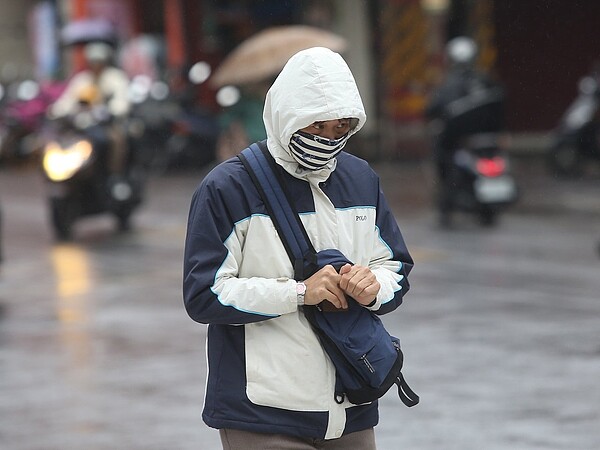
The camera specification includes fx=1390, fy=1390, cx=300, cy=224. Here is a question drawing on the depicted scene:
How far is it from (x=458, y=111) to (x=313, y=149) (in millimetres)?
10344

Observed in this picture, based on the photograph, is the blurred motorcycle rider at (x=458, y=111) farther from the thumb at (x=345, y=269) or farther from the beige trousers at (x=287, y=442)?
the thumb at (x=345, y=269)

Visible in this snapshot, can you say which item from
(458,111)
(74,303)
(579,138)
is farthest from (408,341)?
(579,138)

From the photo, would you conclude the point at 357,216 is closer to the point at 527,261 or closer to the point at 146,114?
the point at 527,261

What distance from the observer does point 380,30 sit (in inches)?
920

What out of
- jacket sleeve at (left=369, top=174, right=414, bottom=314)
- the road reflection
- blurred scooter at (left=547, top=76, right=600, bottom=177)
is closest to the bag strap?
jacket sleeve at (left=369, top=174, right=414, bottom=314)

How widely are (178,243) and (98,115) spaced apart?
200 cm

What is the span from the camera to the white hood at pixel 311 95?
3.43m

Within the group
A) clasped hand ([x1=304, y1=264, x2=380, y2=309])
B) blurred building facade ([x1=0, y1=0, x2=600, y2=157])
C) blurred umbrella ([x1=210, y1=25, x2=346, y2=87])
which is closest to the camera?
clasped hand ([x1=304, y1=264, x2=380, y2=309])

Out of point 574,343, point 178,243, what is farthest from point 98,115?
point 574,343

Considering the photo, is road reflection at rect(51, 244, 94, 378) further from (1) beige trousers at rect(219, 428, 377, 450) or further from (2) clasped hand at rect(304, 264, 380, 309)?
(2) clasped hand at rect(304, 264, 380, 309)

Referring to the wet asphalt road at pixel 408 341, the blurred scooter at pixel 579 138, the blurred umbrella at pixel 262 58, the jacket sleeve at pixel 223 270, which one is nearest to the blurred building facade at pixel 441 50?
the blurred scooter at pixel 579 138

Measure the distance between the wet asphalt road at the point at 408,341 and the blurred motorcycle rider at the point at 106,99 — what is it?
2.91 ft

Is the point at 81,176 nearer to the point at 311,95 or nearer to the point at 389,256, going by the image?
the point at 389,256

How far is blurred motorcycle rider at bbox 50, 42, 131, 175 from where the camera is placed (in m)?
14.6
